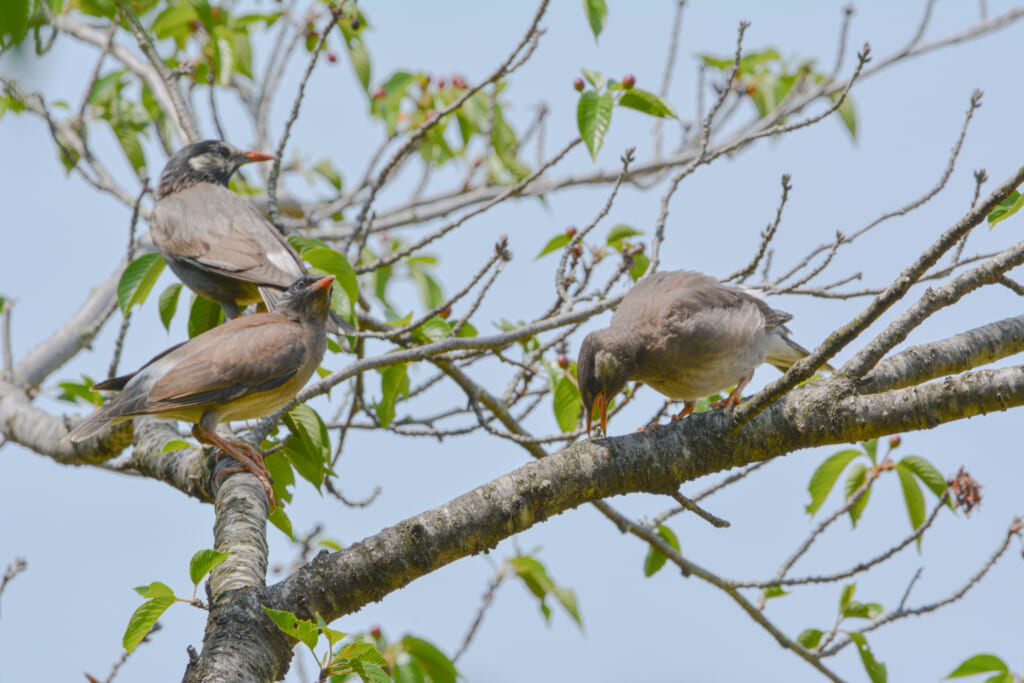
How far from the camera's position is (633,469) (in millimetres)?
2709

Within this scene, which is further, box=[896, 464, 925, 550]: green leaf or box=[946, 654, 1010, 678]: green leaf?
box=[896, 464, 925, 550]: green leaf

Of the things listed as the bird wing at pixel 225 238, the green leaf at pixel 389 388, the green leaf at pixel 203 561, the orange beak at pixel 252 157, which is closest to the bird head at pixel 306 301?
the bird wing at pixel 225 238

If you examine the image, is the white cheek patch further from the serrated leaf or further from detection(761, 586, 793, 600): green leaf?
detection(761, 586, 793, 600): green leaf

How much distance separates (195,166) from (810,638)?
4.71m

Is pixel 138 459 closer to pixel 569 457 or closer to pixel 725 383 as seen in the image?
pixel 569 457

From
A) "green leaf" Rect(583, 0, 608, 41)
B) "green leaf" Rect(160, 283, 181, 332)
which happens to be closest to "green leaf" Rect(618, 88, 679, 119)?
"green leaf" Rect(583, 0, 608, 41)

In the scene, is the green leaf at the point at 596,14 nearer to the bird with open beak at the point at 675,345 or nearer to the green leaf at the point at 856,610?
the bird with open beak at the point at 675,345

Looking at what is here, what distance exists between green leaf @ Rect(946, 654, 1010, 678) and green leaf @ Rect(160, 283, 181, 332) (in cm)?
409

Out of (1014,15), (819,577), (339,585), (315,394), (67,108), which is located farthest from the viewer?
(1014,15)

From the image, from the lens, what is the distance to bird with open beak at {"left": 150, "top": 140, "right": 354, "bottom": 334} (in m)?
4.79

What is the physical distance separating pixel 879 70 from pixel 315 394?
5.64 m

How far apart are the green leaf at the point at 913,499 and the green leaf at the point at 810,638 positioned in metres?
0.70

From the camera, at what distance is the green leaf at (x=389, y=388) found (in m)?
4.16

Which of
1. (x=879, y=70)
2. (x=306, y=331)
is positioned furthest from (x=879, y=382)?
(x=879, y=70)
